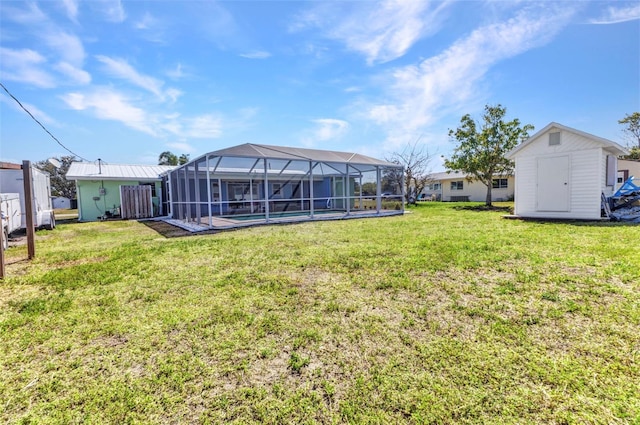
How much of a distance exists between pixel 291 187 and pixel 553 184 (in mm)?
11964

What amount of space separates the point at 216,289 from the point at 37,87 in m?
12.6

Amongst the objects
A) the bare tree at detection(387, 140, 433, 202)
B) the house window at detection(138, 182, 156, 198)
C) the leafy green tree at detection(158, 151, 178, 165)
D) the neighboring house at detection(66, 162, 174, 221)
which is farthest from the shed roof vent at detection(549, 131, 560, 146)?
the leafy green tree at detection(158, 151, 178, 165)

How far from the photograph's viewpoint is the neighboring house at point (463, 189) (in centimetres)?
2439

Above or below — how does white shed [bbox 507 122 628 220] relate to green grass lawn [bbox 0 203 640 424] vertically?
above

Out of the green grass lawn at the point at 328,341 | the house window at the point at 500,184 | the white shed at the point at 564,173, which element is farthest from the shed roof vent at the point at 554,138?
the house window at the point at 500,184

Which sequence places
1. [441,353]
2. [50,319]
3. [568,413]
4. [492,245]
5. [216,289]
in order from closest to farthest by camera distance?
[568,413] < [441,353] < [50,319] < [216,289] < [492,245]

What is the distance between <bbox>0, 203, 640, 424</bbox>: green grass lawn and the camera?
1614 mm

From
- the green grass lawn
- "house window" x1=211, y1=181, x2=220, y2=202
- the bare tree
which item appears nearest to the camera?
the green grass lawn

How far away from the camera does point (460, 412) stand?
154cm

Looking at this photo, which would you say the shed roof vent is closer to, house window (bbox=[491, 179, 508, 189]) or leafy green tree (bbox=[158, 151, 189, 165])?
house window (bbox=[491, 179, 508, 189])

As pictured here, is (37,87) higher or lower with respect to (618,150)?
higher

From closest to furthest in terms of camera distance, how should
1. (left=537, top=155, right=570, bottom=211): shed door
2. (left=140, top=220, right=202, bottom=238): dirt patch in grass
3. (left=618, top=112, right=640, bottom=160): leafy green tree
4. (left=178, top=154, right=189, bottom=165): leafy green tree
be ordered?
(left=140, top=220, right=202, bottom=238): dirt patch in grass, (left=537, top=155, right=570, bottom=211): shed door, (left=618, top=112, right=640, bottom=160): leafy green tree, (left=178, top=154, right=189, bottom=165): leafy green tree

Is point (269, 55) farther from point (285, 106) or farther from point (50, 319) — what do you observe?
point (50, 319)

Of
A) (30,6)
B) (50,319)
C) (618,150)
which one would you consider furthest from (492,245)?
(30,6)
